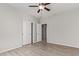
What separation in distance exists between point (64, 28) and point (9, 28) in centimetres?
353

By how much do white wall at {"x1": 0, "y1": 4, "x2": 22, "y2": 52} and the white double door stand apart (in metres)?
0.66

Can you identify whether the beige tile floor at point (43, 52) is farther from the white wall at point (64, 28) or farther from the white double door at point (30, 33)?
the white double door at point (30, 33)

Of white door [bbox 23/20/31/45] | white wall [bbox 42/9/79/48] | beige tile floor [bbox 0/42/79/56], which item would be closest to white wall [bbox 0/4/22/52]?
beige tile floor [bbox 0/42/79/56]

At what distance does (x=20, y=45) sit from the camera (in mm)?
5281

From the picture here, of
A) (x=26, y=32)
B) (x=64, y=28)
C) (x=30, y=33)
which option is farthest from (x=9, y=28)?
(x=64, y=28)

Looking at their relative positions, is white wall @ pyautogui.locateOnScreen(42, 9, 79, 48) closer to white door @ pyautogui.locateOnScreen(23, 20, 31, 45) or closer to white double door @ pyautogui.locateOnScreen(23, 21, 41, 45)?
white double door @ pyautogui.locateOnScreen(23, 21, 41, 45)

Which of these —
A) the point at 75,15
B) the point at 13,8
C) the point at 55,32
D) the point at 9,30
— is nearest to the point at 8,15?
the point at 13,8

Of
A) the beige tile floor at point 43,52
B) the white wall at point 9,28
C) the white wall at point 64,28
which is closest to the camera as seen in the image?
the beige tile floor at point 43,52

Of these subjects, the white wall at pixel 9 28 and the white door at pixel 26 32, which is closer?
the white wall at pixel 9 28

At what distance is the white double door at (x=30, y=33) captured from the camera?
586 cm

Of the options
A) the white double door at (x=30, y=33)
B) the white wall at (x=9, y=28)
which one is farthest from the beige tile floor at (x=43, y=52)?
the white double door at (x=30, y=33)

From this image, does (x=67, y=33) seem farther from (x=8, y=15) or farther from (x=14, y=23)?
(x=8, y=15)

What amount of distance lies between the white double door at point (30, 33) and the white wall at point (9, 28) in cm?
66

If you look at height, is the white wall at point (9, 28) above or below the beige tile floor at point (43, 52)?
above
